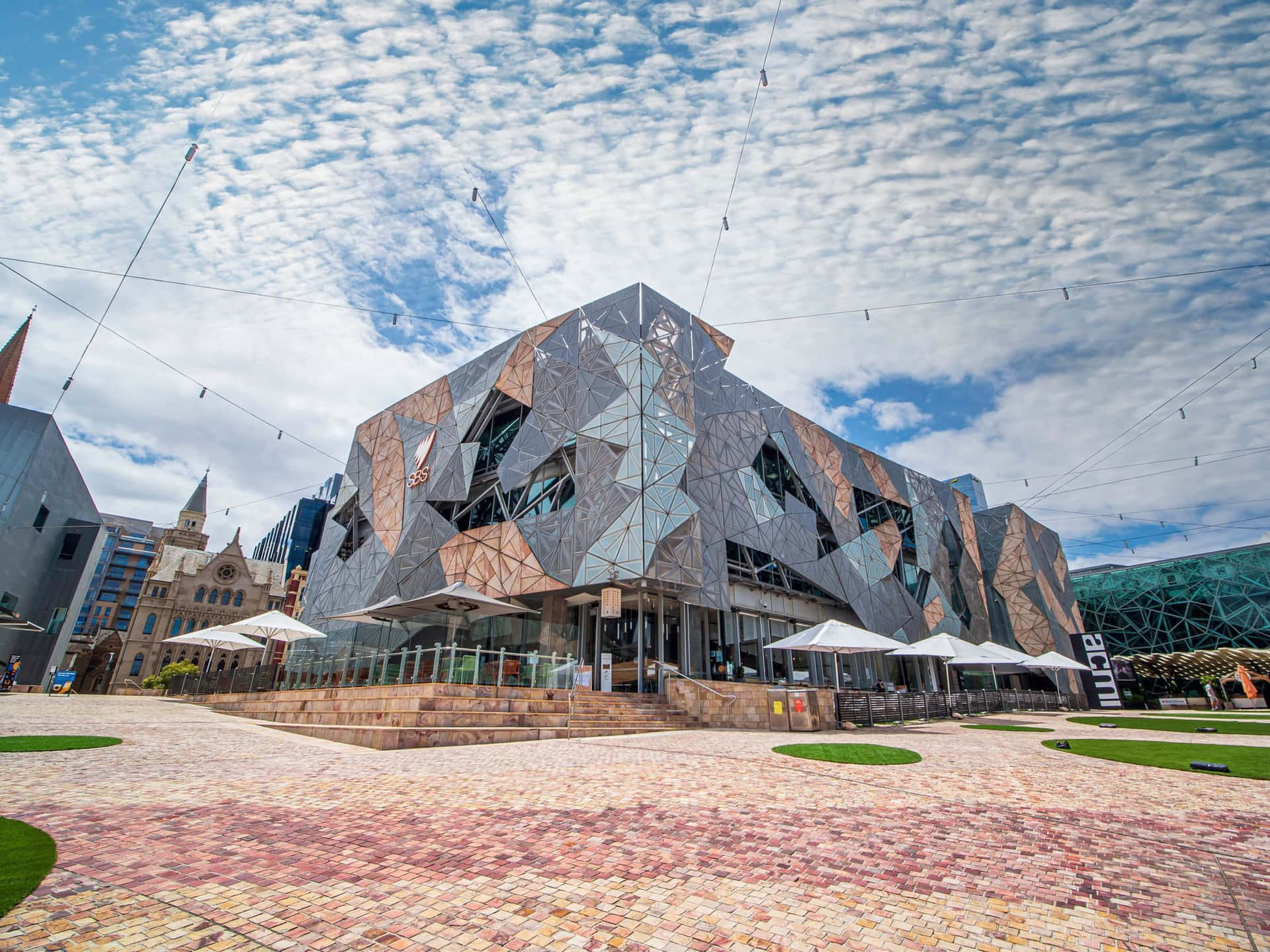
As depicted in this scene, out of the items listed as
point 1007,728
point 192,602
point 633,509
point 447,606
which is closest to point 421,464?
point 447,606

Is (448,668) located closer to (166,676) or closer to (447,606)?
(447,606)

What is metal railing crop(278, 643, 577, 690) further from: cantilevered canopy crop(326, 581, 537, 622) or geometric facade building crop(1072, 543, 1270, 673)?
geometric facade building crop(1072, 543, 1270, 673)

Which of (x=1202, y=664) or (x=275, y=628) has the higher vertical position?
(x=1202, y=664)

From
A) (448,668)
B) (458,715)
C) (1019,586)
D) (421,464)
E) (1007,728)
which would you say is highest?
(421,464)

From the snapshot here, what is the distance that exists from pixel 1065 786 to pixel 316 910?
8132mm

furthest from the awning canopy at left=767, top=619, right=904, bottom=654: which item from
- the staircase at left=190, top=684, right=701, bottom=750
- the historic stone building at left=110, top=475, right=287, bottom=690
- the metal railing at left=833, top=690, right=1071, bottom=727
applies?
the historic stone building at left=110, top=475, right=287, bottom=690

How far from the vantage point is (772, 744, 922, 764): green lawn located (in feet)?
30.8

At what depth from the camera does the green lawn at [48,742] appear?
8.59m

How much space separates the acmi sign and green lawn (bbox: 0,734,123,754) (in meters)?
37.8

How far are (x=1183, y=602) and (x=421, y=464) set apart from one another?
7237cm

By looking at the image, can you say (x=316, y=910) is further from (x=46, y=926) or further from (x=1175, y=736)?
(x=1175, y=736)

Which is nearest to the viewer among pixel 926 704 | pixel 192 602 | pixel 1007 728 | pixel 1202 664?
pixel 1007 728

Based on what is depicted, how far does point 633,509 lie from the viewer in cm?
2234

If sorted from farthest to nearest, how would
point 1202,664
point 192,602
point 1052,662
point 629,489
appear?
point 192,602
point 1202,664
point 1052,662
point 629,489
